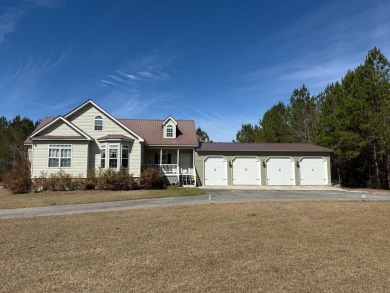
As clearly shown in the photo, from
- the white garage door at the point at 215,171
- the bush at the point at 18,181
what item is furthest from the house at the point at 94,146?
the white garage door at the point at 215,171

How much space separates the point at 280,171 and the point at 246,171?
3170 mm

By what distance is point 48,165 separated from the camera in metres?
22.8

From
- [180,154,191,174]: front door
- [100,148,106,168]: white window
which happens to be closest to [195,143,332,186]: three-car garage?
[180,154,191,174]: front door

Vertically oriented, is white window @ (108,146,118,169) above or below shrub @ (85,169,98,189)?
above

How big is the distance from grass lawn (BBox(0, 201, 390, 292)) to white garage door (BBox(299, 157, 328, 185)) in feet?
53.4

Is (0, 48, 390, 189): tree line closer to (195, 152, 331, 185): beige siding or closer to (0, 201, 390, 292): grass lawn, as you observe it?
(195, 152, 331, 185): beige siding

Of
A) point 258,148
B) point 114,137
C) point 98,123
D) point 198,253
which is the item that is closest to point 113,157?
point 114,137

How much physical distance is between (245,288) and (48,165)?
22053 mm

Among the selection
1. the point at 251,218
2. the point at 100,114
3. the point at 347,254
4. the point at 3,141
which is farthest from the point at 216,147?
the point at 3,141

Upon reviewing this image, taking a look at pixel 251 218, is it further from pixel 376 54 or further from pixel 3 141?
pixel 3 141

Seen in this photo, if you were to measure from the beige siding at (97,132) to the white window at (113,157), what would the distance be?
3.65 feet

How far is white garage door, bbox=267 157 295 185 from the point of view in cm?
2656

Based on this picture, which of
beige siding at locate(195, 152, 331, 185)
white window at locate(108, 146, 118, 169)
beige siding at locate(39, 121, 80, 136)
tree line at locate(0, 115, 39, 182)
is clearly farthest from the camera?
tree line at locate(0, 115, 39, 182)

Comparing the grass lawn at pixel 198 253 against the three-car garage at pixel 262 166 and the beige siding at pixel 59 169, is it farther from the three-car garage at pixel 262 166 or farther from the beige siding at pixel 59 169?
the three-car garage at pixel 262 166
